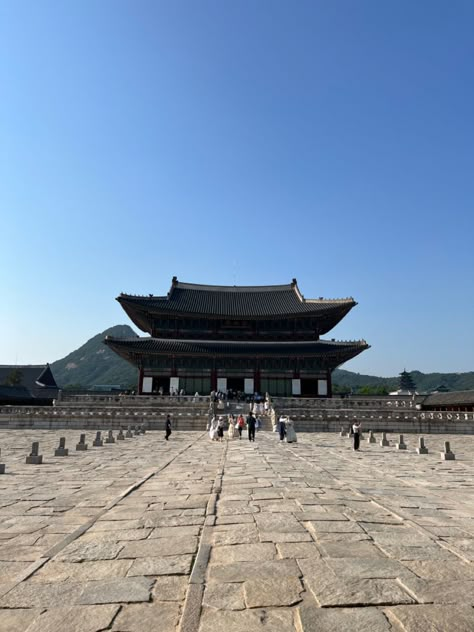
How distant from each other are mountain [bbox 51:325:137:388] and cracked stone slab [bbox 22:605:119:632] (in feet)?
487

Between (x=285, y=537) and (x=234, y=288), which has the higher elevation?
(x=234, y=288)

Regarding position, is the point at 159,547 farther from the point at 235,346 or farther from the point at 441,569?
the point at 235,346

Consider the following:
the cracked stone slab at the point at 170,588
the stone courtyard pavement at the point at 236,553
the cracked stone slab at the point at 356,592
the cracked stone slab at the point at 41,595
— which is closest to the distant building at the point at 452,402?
the stone courtyard pavement at the point at 236,553

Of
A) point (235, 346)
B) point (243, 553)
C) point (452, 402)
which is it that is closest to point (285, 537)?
point (243, 553)

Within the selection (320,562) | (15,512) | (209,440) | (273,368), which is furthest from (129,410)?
(320,562)

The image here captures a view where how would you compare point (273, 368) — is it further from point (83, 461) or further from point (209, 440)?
point (83, 461)

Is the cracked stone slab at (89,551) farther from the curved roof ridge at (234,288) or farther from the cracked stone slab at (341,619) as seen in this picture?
the curved roof ridge at (234,288)

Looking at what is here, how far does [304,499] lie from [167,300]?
3758 centimetres

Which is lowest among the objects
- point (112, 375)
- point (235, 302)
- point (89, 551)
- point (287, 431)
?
point (89, 551)

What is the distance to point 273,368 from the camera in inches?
1531

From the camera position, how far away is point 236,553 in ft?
14.9

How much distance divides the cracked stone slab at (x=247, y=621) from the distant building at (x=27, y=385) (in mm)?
41802

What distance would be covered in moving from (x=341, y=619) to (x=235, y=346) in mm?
36305

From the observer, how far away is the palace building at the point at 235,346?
37.9m
